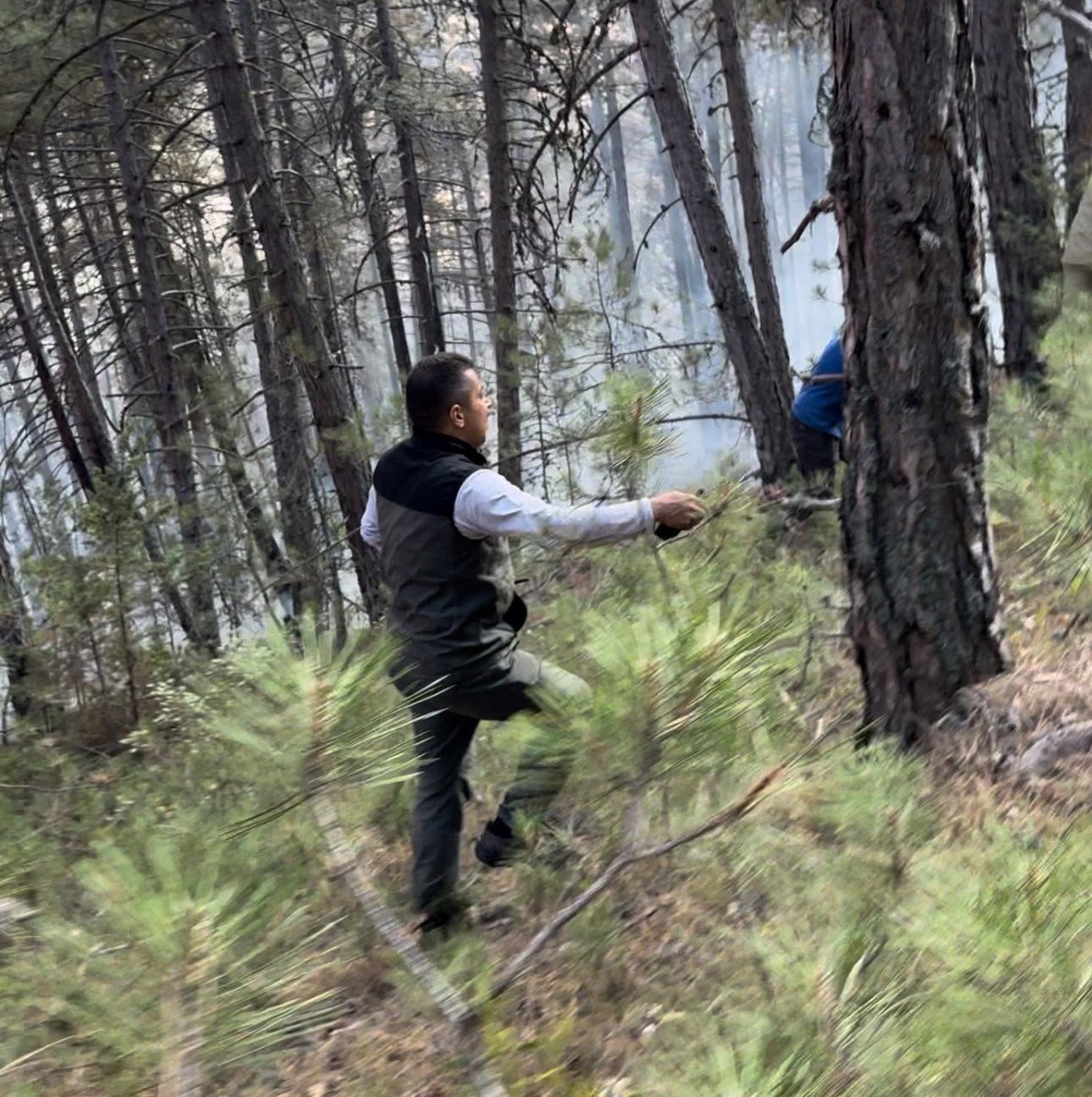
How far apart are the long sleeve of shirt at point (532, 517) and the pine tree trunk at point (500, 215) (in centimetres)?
456

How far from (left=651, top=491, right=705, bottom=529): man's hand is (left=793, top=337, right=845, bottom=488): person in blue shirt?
333 cm

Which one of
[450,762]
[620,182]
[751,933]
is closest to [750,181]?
[450,762]

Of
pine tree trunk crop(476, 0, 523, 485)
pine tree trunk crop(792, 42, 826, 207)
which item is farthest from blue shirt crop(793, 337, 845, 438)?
pine tree trunk crop(792, 42, 826, 207)

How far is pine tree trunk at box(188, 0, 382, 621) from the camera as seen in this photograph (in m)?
5.75

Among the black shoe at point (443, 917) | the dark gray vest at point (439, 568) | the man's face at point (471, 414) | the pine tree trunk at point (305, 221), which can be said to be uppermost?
the pine tree trunk at point (305, 221)

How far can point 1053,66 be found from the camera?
2712cm

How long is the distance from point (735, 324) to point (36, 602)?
529 cm

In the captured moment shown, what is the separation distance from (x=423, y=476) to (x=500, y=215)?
19.1 feet

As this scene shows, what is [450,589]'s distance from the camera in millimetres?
2729

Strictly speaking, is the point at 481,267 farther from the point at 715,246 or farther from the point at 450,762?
the point at 450,762

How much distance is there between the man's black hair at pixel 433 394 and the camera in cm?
277

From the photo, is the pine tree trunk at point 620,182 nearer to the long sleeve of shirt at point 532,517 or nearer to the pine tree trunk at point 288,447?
the pine tree trunk at point 288,447

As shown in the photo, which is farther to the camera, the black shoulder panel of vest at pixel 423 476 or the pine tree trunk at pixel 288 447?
the pine tree trunk at pixel 288 447

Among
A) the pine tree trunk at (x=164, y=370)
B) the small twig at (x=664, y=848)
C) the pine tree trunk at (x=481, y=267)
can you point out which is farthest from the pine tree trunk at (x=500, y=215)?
the small twig at (x=664, y=848)
